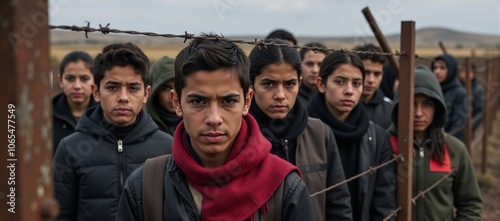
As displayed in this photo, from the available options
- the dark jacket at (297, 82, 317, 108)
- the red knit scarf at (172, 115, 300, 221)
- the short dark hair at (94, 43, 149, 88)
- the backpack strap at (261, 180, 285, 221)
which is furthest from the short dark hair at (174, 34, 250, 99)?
the dark jacket at (297, 82, 317, 108)

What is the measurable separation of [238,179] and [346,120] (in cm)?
164

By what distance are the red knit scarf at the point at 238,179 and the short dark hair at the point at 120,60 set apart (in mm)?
1186

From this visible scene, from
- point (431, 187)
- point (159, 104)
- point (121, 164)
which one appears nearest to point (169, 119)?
point (159, 104)

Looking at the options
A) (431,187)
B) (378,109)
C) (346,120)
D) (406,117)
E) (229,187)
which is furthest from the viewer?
(378,109)

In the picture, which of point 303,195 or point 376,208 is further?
point 376,208

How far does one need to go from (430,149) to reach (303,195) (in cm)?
197

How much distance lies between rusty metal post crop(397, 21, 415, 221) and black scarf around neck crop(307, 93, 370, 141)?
0.69 ft

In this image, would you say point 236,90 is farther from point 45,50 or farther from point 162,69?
point 162,69

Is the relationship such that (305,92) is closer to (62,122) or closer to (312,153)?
(62,122)

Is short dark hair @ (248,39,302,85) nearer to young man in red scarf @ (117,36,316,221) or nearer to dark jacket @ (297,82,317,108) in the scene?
young man in red scarf @ (117,36,316,221)

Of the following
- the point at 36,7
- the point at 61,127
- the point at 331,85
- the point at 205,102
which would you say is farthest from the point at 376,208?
the point at 36,7

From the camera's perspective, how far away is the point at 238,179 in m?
1.86

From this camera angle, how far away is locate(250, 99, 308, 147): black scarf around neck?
2.74 m

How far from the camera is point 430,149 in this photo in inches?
142
